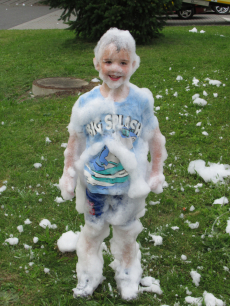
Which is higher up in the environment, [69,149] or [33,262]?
[69,149]

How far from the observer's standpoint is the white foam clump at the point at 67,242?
3.09 m

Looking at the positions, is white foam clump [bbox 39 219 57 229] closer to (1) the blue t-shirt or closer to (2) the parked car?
(1) the blue t-shirt

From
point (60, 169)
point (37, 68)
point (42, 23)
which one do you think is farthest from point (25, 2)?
point (60, 169)

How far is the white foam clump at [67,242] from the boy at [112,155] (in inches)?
21.4

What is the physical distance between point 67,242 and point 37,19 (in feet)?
54.3

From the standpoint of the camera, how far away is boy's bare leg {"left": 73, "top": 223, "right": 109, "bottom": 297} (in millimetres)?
2496

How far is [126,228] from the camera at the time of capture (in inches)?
94.5

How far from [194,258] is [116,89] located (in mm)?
1762

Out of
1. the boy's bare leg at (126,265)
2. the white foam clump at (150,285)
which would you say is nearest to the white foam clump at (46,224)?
the boy's bare leg at (126,265)

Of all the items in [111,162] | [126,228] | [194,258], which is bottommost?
[194,258]

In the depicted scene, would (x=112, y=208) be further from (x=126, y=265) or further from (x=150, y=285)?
(x=150, y=285)

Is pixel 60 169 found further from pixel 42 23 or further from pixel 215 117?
pixel 42 23

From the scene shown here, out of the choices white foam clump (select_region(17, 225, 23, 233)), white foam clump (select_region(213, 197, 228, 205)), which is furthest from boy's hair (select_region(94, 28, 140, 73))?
white foam clump (select_region(213, 197, 228, 205))

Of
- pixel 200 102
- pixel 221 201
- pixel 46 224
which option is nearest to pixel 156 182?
pixel 46 224
